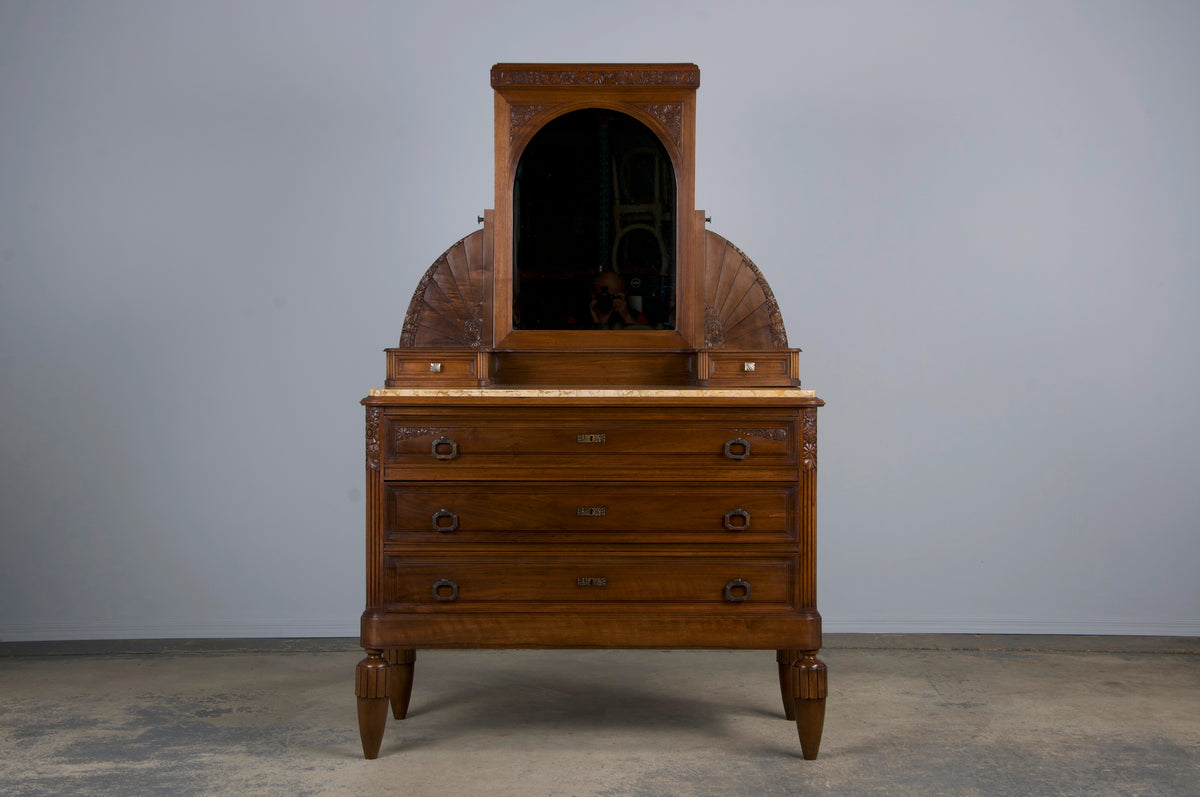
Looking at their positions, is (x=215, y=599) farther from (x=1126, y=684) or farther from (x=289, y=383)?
(x=1126, y=684)

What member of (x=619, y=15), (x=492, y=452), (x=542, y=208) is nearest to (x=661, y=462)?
(x=492, y=452)

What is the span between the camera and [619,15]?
454cm

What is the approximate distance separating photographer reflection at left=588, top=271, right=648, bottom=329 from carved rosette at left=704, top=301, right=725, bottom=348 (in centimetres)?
23

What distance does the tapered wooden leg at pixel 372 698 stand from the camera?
304cm

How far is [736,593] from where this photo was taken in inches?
120

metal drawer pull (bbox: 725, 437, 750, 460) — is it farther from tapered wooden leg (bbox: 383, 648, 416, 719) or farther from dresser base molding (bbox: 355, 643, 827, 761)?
tapered wooden leg (bbox: 383, 648, 416, 719)

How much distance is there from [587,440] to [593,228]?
80 cm

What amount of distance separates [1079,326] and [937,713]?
6.59 ft

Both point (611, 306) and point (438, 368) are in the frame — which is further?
point (611, 306)

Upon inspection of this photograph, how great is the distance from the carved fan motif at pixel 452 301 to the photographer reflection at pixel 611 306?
1.31ft

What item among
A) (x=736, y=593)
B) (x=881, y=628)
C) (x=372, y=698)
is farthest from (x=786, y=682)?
(x=372, y=698)

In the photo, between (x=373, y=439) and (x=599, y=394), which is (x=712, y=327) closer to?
(x=599, y=394)

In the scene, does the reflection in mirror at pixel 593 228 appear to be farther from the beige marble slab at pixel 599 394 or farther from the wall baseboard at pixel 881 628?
the wall baseboard at pixel 881 628

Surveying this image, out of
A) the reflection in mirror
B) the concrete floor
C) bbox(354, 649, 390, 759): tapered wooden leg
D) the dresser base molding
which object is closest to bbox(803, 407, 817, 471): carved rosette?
the dresser base molding
